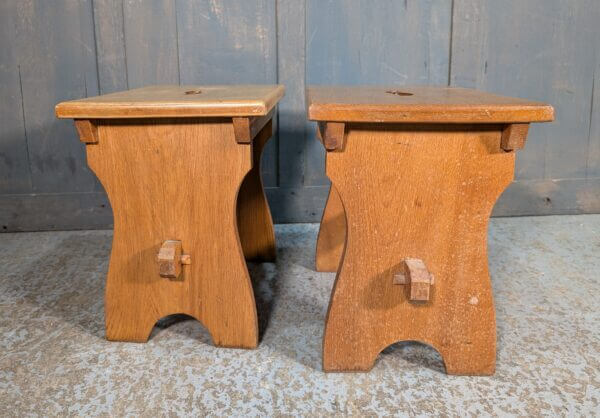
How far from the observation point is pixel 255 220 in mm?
1896

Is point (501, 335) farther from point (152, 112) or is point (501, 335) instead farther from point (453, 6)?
point (453, 6)

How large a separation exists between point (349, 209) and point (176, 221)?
1.43ft

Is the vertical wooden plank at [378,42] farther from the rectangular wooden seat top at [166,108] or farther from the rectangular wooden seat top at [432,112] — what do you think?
the rectangular wooden seat top at [432,112]

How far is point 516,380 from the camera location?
3.96ft

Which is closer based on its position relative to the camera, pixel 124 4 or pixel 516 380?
pixel 516 380

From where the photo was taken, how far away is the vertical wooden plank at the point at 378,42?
7.16 ft

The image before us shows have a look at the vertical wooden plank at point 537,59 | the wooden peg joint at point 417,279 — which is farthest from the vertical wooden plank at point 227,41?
the wooden peg joint at point 417,279

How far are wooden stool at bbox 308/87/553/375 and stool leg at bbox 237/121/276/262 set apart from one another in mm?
704

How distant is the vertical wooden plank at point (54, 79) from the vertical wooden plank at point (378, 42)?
93cm

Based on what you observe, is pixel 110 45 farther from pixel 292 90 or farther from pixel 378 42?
pixel 378 42

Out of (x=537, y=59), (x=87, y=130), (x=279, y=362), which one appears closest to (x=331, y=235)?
(x=279, y=362)

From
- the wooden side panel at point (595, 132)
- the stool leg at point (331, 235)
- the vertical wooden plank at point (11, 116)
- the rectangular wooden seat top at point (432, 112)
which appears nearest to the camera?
the rectangular wooden seat top at point (432, 112)

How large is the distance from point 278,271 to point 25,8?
4.82 ft

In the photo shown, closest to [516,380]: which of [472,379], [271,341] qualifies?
[472,379]
